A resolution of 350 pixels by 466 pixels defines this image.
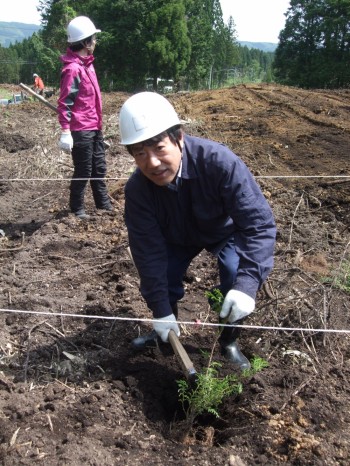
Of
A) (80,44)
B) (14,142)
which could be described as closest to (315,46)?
(14,142)

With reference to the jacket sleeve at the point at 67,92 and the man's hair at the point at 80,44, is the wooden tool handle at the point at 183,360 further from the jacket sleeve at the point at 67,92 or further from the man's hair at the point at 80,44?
the man's hair at the point at 80,44

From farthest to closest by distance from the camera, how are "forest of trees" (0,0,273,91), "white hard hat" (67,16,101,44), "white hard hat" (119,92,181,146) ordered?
"forest of trees" (0,0,273,91) < "white hard hat" (67,16,101,44) < "white hard hat" (119,92,181,146)

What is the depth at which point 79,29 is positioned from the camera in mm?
4820

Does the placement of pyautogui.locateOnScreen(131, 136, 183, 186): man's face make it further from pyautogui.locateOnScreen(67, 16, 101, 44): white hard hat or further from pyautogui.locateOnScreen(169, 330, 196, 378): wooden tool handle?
pyautogui.locateOnScreen(67, 16, 101, 44): white hard hat

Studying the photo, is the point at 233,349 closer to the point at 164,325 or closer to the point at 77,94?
the point at 164,325

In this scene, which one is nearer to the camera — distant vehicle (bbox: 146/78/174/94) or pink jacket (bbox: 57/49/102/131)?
pink jacket (bbox: 57/49/102/131)

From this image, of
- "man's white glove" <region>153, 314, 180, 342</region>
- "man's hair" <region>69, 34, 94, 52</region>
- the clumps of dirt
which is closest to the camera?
"man's white glove" <region>153, 314, 180, 342</region>

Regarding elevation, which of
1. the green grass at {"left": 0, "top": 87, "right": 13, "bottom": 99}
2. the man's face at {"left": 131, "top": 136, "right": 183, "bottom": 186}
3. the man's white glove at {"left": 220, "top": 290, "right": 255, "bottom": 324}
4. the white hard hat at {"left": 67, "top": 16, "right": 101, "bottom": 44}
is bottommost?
the green grass at {"left": 0, "top": 87, "right": 13, "bottom": 99}

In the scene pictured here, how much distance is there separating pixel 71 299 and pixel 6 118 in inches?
371

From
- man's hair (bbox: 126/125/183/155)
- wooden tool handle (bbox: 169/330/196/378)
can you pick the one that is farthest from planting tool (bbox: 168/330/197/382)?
man's hair (bbox: 126/125/183/155)

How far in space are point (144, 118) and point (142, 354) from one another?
5.03 ft

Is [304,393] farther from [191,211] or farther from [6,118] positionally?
[6,118]

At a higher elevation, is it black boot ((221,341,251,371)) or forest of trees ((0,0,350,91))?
forest of trees ((0,0,350,91))

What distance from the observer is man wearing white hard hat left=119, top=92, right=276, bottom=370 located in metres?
2.44
